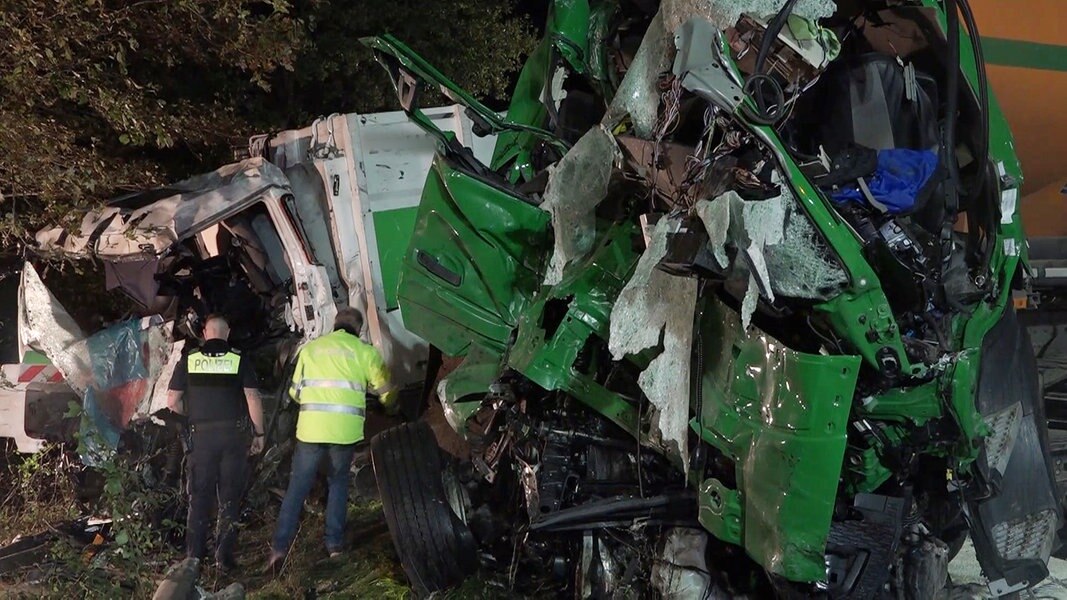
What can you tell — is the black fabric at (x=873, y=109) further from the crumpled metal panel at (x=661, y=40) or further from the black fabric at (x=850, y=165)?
the crumpled metal panel at (x=661, y=40)

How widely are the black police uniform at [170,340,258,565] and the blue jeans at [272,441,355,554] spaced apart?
0.30m

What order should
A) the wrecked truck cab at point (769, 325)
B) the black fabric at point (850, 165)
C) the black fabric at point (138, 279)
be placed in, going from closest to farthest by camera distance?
the wrecked truck cab at point (769, 325), the black fabric at point (850, 165), the black fabric at point (138, 279)

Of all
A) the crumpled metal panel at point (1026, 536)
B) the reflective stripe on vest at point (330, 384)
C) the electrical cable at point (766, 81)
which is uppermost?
the electrical cable at point (766, 81)

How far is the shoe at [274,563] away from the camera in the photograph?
15.0ft

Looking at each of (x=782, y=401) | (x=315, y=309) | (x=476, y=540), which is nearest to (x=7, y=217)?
(x=315, y=309)

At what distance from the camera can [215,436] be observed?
4.84 metres

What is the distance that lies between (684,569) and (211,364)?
9.75ft

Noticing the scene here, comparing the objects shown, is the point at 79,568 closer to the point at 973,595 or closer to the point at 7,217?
the point at 7,217

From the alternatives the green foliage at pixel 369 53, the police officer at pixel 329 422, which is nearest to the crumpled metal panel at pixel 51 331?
the police officer at pixel 329 422

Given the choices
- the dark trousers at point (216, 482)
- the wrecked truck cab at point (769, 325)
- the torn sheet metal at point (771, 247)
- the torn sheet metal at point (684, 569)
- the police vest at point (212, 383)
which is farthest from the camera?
the police vest at point (212, 383)

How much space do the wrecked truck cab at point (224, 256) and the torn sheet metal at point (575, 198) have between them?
253cm

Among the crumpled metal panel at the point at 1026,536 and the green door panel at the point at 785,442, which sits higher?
Answer: the green door panel at the point at 785,442

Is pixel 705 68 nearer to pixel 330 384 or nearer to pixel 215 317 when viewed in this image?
pixel 330 384

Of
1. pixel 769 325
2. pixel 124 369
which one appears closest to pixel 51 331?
pixel 124 369
